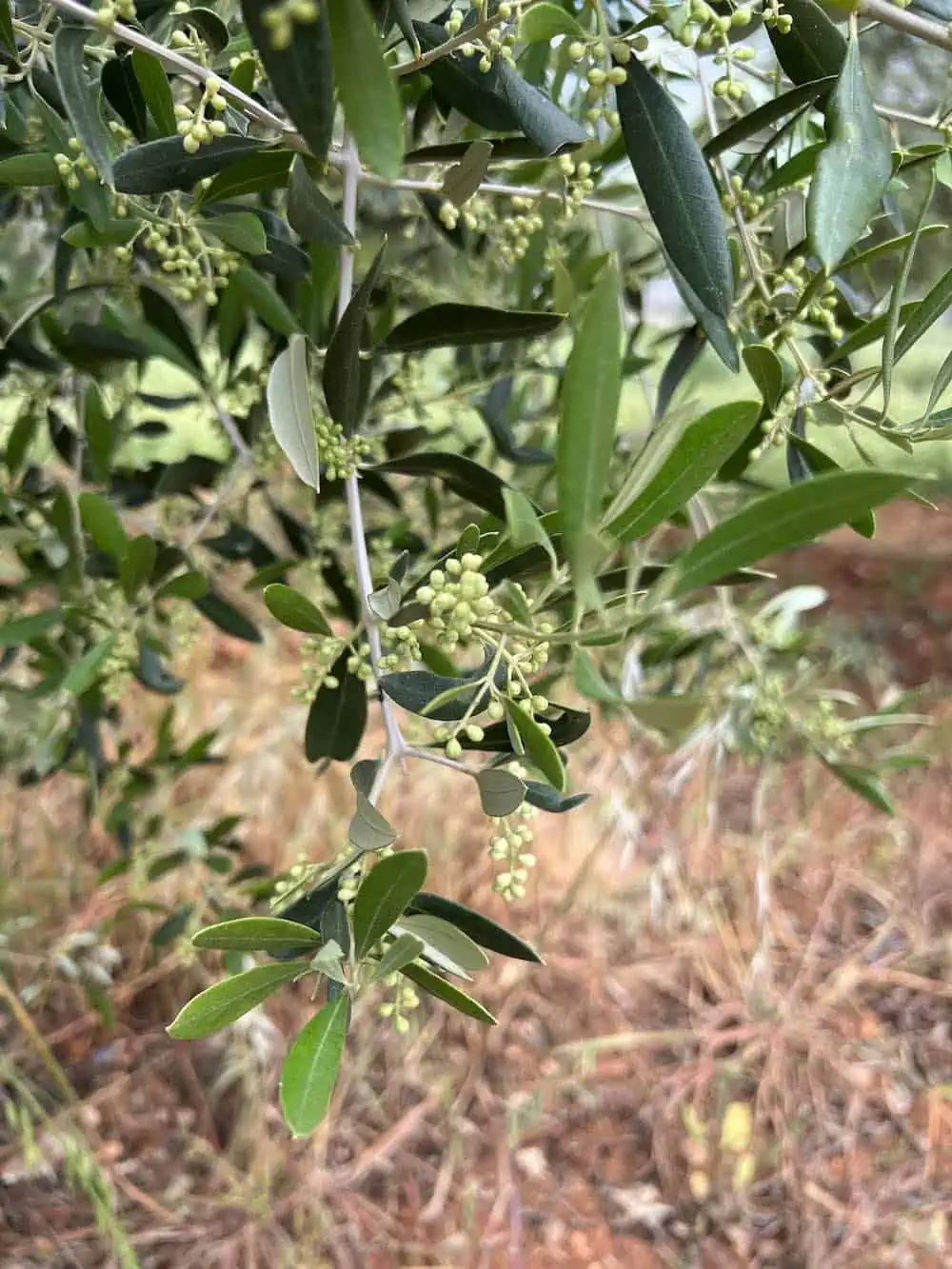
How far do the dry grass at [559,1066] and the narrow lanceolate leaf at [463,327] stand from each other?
2.43ft

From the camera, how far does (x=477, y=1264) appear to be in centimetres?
114

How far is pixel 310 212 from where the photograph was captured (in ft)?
1.11

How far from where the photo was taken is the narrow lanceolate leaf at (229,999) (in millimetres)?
303

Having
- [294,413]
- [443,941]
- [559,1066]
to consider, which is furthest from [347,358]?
[559,1066]

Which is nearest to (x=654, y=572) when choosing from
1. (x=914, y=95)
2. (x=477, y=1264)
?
(x=477, y=1264)

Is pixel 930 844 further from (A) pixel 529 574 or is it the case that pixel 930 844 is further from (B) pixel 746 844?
(A) pixel 529 574

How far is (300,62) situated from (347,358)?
0.58 ft

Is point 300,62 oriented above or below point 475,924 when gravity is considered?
above

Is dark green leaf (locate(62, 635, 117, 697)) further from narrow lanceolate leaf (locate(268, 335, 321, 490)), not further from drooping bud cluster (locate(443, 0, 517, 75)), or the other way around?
drooping bud cluster (locate(443, 0, 517, 75))

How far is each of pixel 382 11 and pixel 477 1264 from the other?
1302 millimetres

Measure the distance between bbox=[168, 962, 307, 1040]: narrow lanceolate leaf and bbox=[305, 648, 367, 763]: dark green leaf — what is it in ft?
0.57

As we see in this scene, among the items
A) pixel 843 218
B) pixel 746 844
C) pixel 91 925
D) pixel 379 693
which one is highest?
pixel 843 218

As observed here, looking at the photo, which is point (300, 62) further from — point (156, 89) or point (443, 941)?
point (443, 941)

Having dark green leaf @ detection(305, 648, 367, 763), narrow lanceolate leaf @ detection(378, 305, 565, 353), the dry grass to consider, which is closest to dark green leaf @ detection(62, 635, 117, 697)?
dark green leaf @ detection(305, 648, 367, 763)
